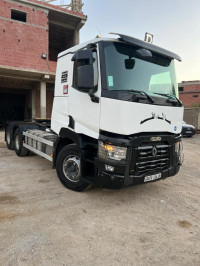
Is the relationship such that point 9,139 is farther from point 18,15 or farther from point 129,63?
point 18,15

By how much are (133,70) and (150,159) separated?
1.53 metres

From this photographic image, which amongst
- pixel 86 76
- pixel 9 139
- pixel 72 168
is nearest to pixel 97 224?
pixel 72 168

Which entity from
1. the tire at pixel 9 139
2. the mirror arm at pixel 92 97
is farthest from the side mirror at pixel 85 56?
the tire at pixel 9 139

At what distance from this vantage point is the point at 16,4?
12727 millimetres

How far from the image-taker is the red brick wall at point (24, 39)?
1241cm

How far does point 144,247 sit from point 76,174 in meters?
1.82

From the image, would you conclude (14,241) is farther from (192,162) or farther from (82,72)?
(192,162)

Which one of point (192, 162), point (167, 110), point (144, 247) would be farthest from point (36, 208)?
point (192, 162)

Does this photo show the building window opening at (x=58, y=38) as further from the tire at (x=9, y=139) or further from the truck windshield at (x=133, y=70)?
the truck windshield at (x=133, y=70)

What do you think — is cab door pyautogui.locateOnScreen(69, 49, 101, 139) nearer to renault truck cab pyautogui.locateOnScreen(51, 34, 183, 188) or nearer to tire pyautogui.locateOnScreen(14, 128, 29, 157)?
renault truck cab pyautogui.locateOnScreen(51, 34, 183, 188)

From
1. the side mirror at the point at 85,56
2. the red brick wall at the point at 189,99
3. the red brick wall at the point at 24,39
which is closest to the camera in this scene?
the side mirror at the point at 85,56

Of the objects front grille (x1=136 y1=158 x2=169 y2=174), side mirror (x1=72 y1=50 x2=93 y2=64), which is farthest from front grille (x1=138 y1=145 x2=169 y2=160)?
side mirror (x1=72 y1=50 x2=93 y2=64)

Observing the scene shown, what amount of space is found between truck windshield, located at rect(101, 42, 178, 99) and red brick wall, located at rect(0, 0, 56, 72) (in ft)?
37.5

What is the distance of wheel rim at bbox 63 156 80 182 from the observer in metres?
3.78
